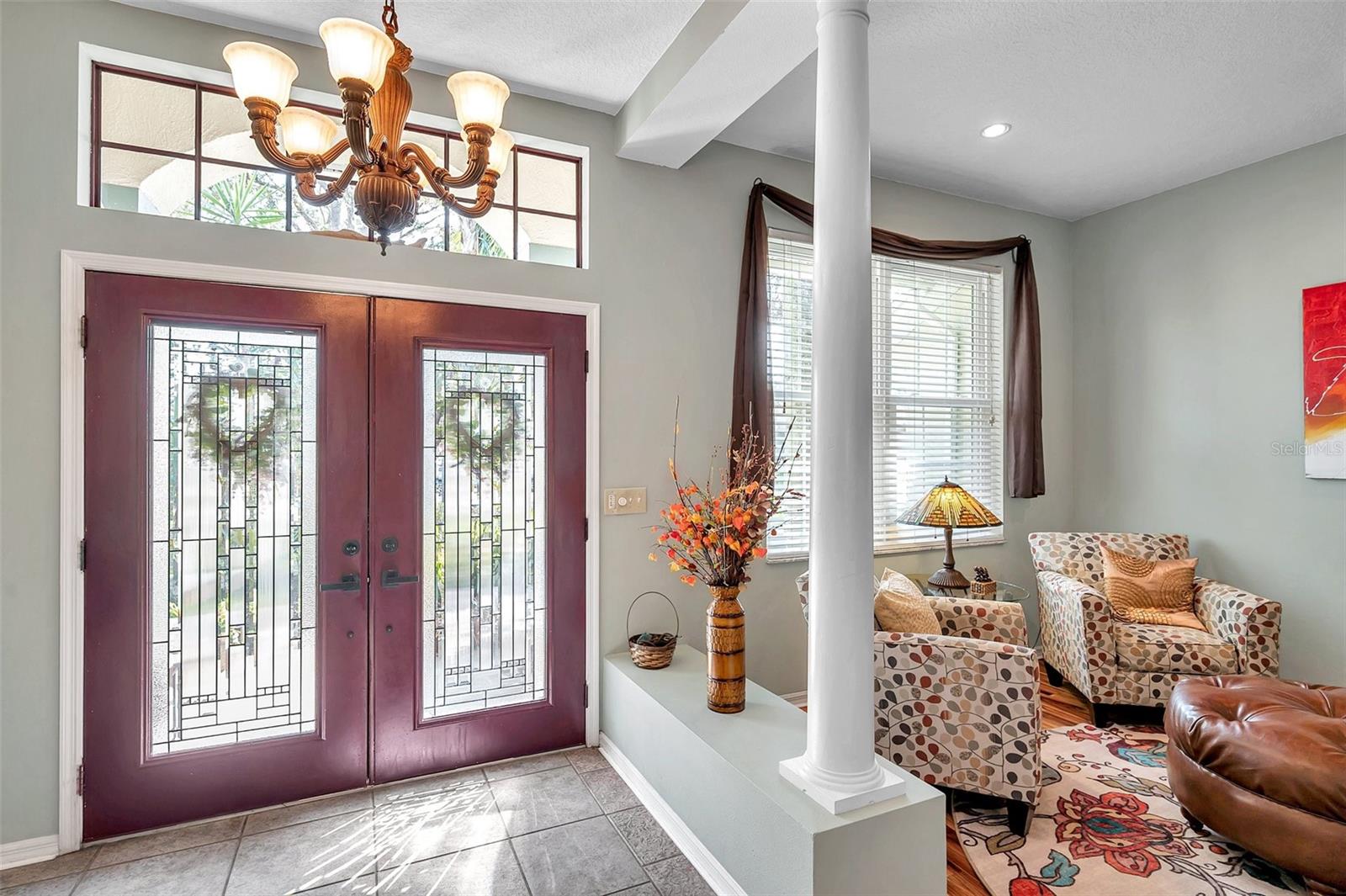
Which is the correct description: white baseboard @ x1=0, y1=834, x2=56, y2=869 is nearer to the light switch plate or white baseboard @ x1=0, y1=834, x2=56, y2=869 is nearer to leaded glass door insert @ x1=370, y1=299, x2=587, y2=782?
leaded glass door insert @ x1=370, y1=299, x2=587, y2=782

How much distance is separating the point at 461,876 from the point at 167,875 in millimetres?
941

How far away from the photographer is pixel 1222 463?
3.80 metres

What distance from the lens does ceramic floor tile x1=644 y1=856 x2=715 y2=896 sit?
2076 mm

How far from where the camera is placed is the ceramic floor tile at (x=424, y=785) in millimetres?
2611

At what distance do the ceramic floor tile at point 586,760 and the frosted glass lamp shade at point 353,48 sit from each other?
260 cm

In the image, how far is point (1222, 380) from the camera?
3.80 m

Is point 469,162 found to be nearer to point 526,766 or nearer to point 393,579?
point 393,579

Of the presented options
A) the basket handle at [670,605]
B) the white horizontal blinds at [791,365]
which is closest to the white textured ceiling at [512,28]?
the white horizontal blinds at [791,365]

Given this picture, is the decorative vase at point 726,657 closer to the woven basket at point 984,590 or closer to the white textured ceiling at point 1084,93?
the woven basket at point 984,590

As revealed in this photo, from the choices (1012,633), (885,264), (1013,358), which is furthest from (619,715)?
(1013,358)

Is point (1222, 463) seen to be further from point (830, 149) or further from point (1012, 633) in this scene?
point (830, 149)

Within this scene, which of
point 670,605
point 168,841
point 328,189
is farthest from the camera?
point 670,605

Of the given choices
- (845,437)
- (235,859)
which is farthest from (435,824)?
(845,437)

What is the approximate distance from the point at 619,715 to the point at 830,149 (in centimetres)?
234
